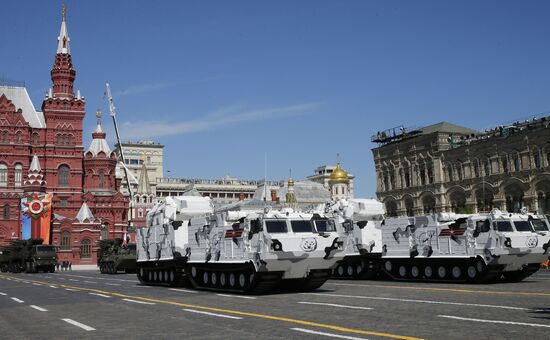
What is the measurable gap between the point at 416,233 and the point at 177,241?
33.0 ft

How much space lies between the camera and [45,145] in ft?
270

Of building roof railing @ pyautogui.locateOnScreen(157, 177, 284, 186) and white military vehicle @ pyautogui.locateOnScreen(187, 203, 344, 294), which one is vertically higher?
building roof railing @ pyautogui.locateOnScreen(157, 177, 284, 186)

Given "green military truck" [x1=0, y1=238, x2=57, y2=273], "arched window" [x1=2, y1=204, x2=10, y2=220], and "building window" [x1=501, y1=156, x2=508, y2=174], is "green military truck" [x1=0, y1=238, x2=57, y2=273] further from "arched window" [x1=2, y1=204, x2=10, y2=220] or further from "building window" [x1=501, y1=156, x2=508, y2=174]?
"building window" [x1=501, y1=156, x2=508, y2=174]

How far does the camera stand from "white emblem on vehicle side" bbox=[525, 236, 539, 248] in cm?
2470

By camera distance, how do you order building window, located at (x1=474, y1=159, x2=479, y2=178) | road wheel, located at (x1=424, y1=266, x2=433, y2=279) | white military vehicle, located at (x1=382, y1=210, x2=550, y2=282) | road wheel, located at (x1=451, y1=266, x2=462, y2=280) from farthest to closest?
building window, located at (x1=474, y1=159, x2=479, y2=178) → road wheel, located at (x1=424, y1=266, x2=433, y2=279) → road wheel, located at (x1=451, y1=266, x2=462, y2=280) → white military vehicle, located at (x1=382, y1=210, x2=550, y2=282)

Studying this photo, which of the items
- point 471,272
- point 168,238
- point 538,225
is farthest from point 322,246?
point 538,225

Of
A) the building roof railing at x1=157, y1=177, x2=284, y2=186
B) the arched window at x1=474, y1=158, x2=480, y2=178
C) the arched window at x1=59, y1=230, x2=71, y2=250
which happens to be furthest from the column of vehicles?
the building roof railing at x1=157, y1=177, x2=284, y2=186

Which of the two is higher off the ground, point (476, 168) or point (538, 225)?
point (476, 168)

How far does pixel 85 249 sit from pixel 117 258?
34.6 metres

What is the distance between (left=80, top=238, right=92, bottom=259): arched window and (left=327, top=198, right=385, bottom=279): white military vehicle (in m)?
53.6

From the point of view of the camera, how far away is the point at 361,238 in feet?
96.7

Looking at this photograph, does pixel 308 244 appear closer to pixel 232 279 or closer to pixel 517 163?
pixel 232 279

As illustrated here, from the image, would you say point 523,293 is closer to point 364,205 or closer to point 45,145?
point 364,205

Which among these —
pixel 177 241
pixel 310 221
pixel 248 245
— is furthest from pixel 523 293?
pixel 177 241
